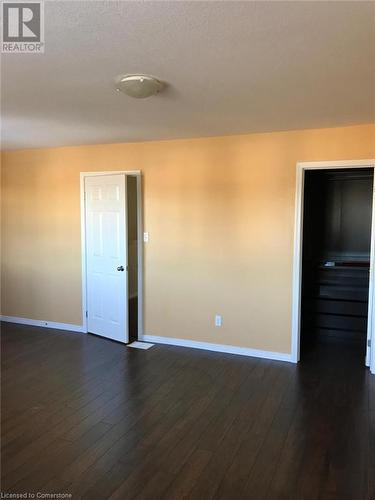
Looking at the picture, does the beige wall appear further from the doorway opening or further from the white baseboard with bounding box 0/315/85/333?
the doorway opening

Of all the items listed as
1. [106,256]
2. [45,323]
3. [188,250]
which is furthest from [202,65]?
[45,323]

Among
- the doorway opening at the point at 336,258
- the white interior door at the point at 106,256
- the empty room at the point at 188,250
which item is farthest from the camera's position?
the doorway opening at the point at 336,258

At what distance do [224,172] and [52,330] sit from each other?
124 inches

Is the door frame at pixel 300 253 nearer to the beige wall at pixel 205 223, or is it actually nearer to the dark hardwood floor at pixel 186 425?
the beige wall at pixel 205 223

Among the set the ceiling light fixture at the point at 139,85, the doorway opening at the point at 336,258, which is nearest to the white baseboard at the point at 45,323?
the doorway opening at the point at 336,258

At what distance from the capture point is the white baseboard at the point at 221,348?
4.28 m

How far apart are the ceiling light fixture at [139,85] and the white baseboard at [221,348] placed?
2924 mm

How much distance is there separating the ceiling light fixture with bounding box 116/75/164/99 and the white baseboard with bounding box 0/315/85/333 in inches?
141

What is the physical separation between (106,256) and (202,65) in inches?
122

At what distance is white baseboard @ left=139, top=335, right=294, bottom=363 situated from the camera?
4.28m

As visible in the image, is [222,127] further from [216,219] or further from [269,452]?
[269,452]

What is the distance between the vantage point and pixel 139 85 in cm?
251

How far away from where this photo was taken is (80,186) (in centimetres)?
514

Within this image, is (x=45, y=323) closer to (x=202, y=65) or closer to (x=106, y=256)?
(x=106, y=256)
